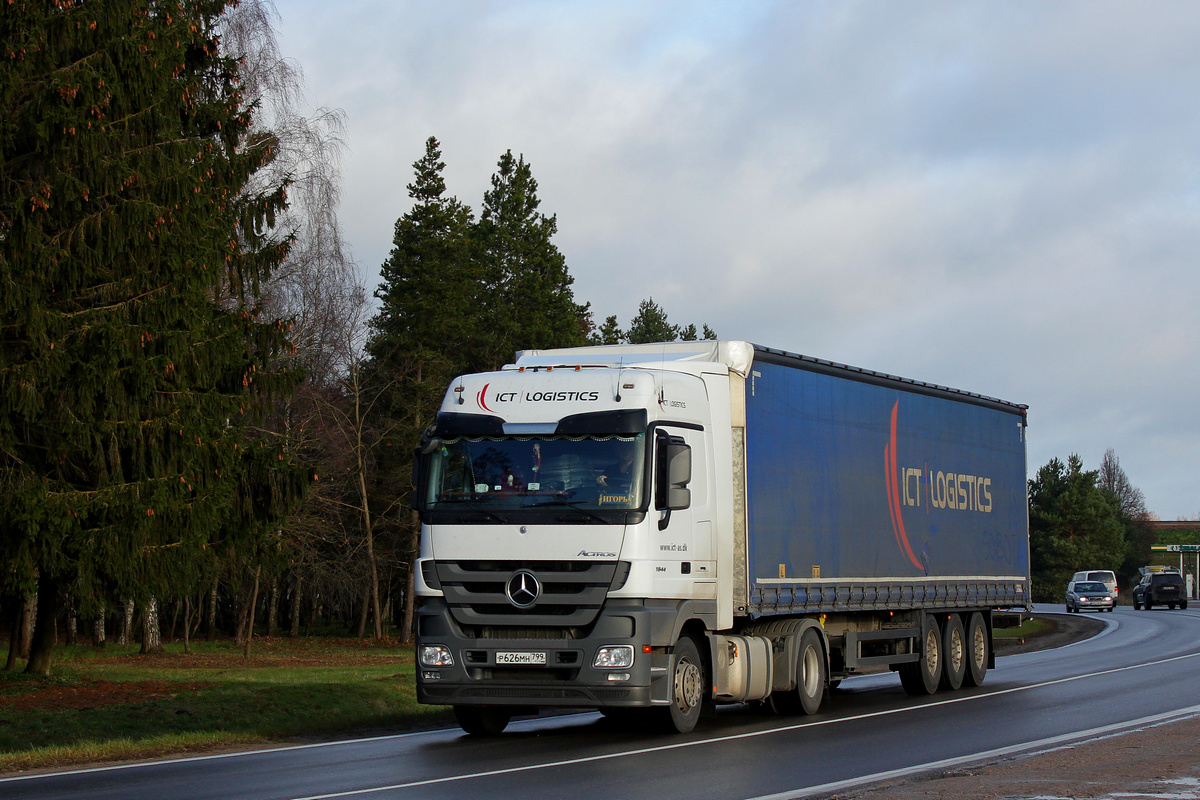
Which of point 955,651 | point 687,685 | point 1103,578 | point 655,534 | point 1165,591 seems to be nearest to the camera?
point 655,534

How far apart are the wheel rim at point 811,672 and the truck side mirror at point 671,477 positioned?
A: 3.77 m

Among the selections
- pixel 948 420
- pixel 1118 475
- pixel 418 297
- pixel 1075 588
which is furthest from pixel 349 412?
pixel 1118 475

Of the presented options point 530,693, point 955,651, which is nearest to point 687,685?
point 530,693

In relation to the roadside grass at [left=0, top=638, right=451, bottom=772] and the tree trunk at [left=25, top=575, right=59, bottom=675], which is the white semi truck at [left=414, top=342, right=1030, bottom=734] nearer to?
the roadside grass at [left=0, top=638, right=451, bottom=772]

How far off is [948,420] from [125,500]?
12.2 m

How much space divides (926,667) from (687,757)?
325 inches

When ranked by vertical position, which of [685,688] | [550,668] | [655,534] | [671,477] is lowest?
[685,688]

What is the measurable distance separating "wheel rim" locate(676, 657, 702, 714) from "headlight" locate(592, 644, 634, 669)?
40.3 inches

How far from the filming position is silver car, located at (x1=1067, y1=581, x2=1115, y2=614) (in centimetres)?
6488

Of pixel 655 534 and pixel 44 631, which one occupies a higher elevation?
pixel 655 534

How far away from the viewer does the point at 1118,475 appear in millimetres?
163875

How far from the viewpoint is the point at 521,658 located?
13.2 meters

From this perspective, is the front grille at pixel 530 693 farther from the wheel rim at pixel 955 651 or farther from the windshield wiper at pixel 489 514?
the wheel rim at pixel 955 651

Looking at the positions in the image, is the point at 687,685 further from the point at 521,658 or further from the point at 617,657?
the point at 521,658
